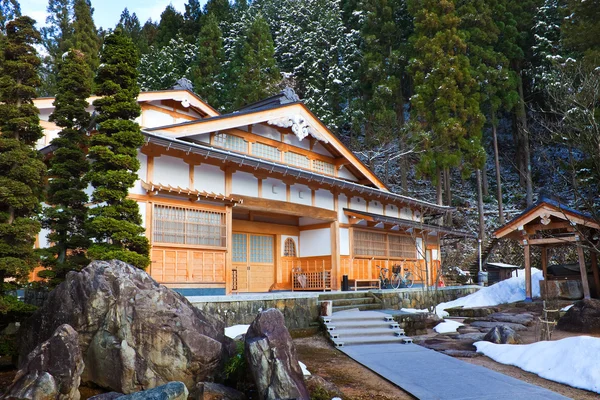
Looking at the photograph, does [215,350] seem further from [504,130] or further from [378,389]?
[504,130]

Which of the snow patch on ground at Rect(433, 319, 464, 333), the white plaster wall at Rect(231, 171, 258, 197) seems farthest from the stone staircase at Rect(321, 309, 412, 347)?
the white plaster wall at Rect(231, 171, 258, 197)

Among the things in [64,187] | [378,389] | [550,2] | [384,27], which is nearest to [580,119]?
[378,389]

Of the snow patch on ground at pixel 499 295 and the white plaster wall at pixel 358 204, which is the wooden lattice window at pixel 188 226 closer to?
the white plaster wall at pixel 358 204

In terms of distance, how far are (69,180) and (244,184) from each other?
→ 506cm

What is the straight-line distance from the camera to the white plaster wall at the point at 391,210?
19.3 m

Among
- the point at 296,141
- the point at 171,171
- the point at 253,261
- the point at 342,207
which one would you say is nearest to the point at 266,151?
the point at 296,141

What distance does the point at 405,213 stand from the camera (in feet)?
66.5

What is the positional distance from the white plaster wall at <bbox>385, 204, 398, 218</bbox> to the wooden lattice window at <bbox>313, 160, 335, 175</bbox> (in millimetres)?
3285

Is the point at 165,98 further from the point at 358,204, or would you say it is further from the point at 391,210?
the point at 391,210

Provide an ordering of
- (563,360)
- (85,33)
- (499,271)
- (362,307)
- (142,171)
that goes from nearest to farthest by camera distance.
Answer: (563,360)
(142,171)
(362,307)
(499,271)
(85,33)

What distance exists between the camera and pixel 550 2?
3103 cm

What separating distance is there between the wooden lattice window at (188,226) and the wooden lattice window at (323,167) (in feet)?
17.3

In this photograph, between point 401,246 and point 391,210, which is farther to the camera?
point 391,210

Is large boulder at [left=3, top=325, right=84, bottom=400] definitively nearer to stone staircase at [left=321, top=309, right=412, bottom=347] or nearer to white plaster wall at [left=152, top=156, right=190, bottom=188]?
stone staircase at [left=321, top=309, right=412, bottom=347]
